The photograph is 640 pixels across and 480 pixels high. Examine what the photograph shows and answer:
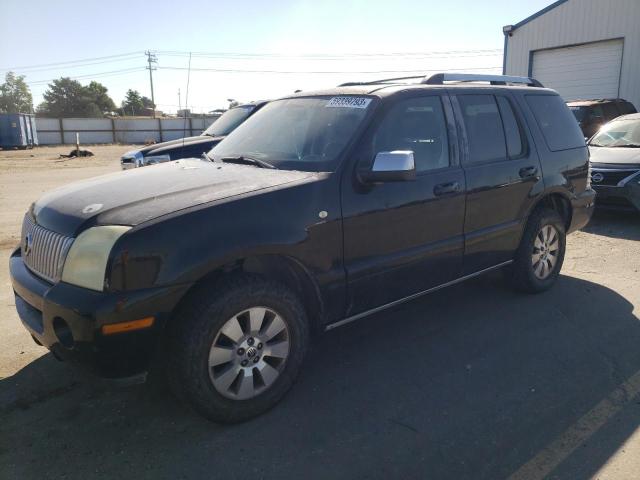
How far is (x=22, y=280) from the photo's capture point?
9.65 ft

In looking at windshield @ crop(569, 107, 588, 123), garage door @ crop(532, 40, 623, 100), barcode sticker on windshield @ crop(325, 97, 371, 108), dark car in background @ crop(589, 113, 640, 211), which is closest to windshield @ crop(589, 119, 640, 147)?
dark car in background @ crop(589, 113, 640, 211)

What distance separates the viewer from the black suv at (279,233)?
253 centimetres

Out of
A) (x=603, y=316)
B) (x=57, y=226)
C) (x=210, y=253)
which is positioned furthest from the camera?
(x=603, y=316)

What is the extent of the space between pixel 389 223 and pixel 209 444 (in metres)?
1.71

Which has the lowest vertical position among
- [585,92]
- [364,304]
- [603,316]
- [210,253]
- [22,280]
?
[603,316]

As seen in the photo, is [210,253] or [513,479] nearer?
[513,479]

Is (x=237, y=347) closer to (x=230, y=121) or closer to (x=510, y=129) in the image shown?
(x=510, y=129)

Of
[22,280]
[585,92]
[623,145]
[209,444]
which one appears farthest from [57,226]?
[585,92]

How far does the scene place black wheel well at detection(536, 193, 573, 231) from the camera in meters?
4.86

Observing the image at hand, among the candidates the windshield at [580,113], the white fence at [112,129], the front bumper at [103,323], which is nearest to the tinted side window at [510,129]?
the front bumper at [103,323]

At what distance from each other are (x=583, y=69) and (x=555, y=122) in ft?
52.0

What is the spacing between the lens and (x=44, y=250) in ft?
9.37

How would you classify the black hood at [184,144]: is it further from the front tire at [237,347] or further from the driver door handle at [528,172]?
the front tire at [237,347]

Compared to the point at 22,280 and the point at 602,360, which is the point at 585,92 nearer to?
the point at 602,360
